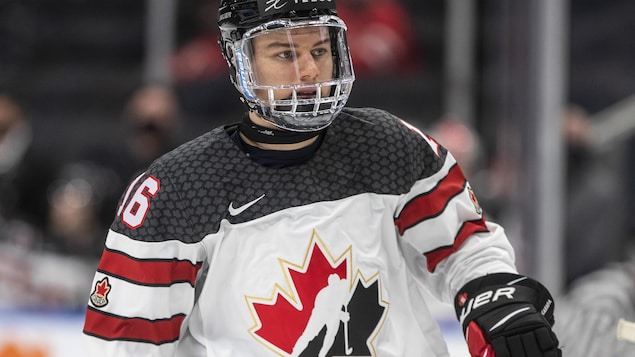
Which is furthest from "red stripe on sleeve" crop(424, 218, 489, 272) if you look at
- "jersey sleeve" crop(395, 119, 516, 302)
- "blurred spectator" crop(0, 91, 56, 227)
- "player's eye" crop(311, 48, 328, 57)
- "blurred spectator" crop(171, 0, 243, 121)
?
"blurred spectator" crop(171, 0, 243, 121)

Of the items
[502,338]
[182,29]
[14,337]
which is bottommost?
[14,337]

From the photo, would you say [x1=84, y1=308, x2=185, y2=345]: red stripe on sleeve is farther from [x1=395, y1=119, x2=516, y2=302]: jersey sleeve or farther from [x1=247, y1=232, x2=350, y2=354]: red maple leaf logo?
[x1=395, y1=119, x2=516, y2=302]: jersey sleeve

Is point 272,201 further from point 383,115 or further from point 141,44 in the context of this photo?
point 141,44

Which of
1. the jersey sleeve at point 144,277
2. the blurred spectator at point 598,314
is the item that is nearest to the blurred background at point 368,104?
the blurred spectator at point 598,314

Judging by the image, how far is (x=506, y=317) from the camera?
5.47 ft

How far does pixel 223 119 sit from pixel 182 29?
21.6 inches

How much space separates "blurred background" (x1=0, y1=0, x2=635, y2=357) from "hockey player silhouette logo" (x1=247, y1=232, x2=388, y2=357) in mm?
1358

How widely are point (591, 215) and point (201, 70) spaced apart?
190 cm

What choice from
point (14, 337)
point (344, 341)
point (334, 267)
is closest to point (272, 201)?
point (334, 267)

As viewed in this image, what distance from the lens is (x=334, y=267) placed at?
1728 mm

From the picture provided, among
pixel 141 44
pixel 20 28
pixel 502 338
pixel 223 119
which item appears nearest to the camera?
pixel 502 338

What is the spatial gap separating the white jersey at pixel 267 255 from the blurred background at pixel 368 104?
4.27 ft

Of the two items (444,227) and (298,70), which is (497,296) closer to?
(444,227)

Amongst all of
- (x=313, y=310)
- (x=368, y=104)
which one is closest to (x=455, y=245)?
(x=313, y=310)
